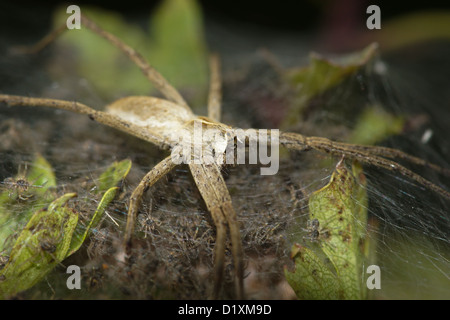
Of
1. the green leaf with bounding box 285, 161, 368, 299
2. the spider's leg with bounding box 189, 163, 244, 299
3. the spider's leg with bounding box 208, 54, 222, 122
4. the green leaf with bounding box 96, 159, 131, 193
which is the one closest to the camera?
the green leaf with bounding box 285, 161, 368, 299

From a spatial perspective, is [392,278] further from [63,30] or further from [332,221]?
[63,30]

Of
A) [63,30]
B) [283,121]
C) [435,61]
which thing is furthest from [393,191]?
[63,30]

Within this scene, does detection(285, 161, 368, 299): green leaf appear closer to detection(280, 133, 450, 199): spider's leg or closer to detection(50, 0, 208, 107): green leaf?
detection(280, 133, 450, 199): spider's leg

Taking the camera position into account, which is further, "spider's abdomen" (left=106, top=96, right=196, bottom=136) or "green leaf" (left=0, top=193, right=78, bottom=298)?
"spider's abdomen" (left=106, top=96, right=196, bottom=136)

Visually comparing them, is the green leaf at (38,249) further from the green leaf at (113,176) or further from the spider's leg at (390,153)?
the spider's leg at (390,153)

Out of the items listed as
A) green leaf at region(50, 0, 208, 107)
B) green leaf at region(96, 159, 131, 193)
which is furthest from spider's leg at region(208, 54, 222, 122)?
green leaf at region(96, 159, 131, 193)

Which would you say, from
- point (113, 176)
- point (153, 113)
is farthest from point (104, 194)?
point (153, 113)
